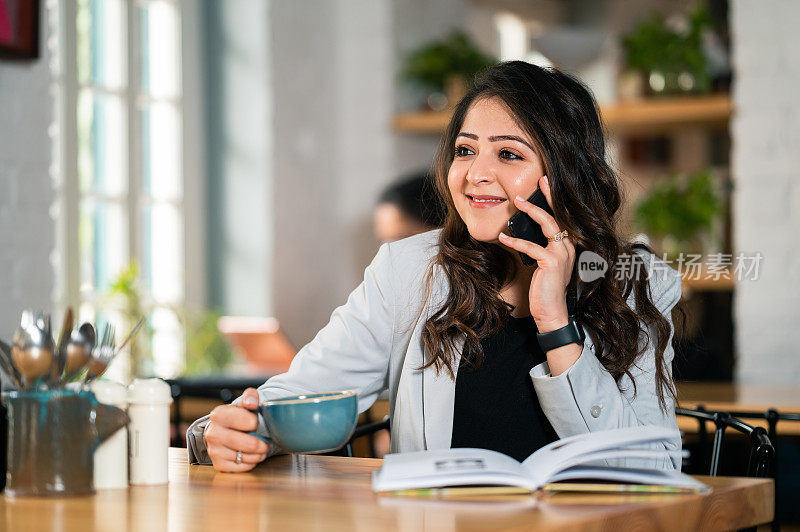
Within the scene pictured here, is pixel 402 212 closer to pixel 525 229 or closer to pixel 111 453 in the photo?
pixel 525 229

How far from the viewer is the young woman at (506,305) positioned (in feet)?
5.71

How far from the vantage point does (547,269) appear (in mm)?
1714

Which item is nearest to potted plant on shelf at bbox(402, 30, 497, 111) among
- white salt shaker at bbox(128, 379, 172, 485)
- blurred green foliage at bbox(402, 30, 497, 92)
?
blurred green foliage at bbox(402, 30, 497, 92)

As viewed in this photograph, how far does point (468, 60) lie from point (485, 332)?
2820 mm

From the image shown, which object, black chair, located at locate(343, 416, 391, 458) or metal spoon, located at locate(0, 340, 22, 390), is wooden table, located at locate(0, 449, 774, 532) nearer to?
metal spoon, located at locate(0, 340, 22, 390)

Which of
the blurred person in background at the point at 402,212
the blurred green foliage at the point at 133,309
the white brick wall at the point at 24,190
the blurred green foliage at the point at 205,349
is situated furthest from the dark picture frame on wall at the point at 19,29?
the blurred green foliage at the point at 205,349

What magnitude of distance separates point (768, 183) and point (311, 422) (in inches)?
109

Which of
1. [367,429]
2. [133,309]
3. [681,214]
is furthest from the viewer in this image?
[133,309]

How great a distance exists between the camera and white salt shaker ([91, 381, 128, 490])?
1.26 metres

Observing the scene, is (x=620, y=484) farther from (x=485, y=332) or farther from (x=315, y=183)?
(x=315, y=183)

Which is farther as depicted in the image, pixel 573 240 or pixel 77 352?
pixel 573 240

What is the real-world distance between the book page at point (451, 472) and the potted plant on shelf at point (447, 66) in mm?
3302

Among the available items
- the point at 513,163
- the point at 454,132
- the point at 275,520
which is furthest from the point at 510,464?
the point at 454,132

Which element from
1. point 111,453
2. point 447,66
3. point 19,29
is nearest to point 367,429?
point 111,453
